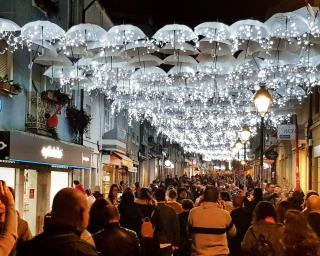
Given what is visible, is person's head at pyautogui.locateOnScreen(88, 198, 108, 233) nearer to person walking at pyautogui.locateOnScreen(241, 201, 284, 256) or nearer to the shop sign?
person walking at pyautogui.locateOnScreen(241, 201, 284, 256)

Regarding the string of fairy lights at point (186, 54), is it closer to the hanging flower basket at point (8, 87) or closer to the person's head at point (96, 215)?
Result: the hanging flower basket at point (8, 87)

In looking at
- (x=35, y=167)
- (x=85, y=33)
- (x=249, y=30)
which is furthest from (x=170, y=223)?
(x=35, y=167)

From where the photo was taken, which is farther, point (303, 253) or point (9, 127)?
point (9, 127)

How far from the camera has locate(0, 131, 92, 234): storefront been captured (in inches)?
675

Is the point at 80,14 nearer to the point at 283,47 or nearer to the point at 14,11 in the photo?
the point at 14,11

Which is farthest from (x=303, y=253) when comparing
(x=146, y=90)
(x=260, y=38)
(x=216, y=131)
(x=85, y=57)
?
(x=216, y=131)

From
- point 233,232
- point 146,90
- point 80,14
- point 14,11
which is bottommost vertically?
point 233,232

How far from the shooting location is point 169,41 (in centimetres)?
1573

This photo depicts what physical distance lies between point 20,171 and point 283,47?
8.98 m

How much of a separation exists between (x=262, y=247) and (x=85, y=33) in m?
9.93

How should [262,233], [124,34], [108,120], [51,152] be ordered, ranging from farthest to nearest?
[108,120] < [51,152] < [124,34] < [262,233]

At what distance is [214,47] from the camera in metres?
16.0

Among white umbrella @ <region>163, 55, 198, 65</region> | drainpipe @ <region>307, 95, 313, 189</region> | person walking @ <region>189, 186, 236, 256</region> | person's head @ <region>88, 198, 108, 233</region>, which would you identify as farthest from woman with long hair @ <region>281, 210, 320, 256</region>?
drainpipe @ <region>307, 95, 313, 189</region>

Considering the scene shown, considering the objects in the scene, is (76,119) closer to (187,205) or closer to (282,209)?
(187,205)
